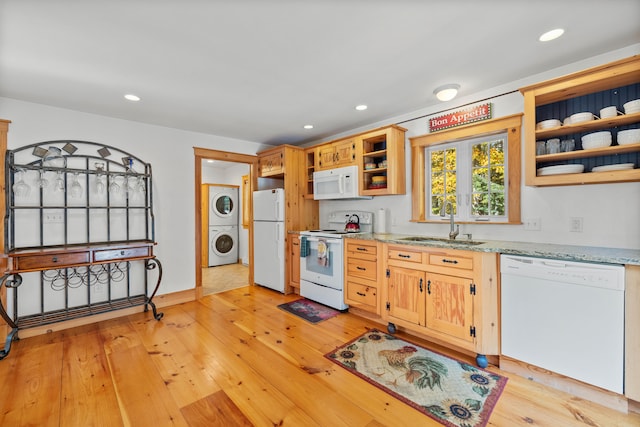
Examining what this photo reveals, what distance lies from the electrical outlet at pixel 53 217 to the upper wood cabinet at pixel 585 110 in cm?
462

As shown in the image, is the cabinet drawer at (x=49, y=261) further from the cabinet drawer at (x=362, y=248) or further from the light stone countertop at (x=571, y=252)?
the light stone countertop at (x=571, y=252)

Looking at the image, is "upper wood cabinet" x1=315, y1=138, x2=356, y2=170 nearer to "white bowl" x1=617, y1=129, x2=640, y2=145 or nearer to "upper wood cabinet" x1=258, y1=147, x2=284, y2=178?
"upper wood cabinet" x1=258, y1=147, x2=284, y2=178

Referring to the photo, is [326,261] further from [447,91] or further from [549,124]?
[549,124]

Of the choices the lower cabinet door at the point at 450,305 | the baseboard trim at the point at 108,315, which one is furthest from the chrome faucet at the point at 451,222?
the baseboard trim at the point at 108,315

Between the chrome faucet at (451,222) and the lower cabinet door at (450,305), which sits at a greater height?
the chrome faucet at (451,222)

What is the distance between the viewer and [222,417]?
1.67 meters

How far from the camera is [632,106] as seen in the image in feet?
6.14

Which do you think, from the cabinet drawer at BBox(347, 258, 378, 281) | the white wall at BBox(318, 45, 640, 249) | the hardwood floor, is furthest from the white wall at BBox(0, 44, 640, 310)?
the hardwood floor

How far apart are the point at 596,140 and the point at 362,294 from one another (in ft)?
7.91

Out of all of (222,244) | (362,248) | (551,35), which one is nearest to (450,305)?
(362,248)

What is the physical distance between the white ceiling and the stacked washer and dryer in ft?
10.4

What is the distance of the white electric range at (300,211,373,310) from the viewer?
3.37 meters

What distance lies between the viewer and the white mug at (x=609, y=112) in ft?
6.37

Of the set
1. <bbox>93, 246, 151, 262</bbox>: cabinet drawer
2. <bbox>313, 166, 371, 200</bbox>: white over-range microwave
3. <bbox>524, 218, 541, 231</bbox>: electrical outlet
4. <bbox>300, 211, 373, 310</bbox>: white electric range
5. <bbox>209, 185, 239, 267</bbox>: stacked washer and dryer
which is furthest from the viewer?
<bbox>209, 185, 239, 267</bbox>: stacked washer and dryer
